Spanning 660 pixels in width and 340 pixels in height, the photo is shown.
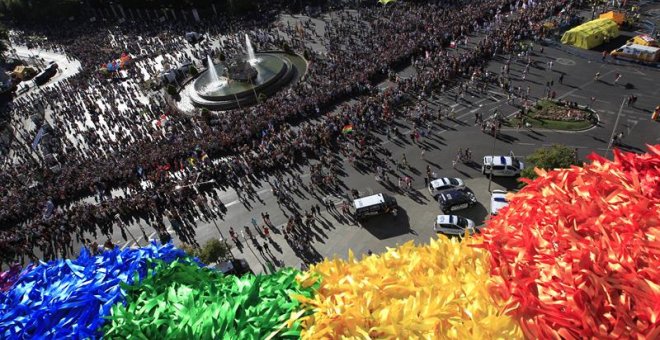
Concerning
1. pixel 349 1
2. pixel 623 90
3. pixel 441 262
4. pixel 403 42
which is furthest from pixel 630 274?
pixel 349 1

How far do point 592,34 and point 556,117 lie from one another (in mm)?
15861

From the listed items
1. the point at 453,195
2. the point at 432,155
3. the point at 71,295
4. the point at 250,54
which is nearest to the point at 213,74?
the point at 250,54

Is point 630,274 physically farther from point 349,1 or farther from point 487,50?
point 349,1

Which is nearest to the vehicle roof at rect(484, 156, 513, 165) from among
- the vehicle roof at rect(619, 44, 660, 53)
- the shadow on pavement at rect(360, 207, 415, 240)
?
the shadow on pavement at rect(360, 207, 415, 240)

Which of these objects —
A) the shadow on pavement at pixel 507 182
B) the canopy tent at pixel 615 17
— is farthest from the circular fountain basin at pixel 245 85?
the canopy tent at pixel 615 17

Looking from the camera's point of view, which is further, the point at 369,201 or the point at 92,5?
the point at 92,5

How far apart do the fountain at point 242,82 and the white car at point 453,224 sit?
25.2 m

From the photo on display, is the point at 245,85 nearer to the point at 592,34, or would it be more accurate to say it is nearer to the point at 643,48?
the point at 592,34

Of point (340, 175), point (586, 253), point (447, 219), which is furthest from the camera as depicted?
point (340, 175)

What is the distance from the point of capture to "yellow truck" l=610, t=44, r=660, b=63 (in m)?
37.0

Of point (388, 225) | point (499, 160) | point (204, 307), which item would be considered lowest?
point (388, 225)

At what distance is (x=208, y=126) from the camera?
38938 millimetres

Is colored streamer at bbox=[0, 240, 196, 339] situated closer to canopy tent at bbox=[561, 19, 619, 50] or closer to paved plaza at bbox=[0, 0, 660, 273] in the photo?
paved plaza at bbox=[0, 0, 660, 273]

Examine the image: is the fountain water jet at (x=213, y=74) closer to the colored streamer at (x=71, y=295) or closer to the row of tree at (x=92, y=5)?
the row of tree at (x=92, y=5)
